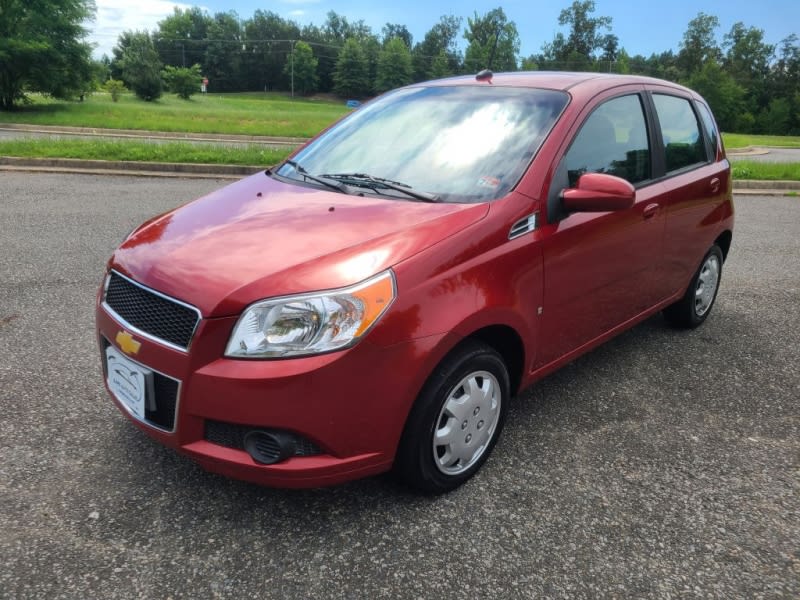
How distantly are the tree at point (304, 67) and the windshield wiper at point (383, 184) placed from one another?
104 metres

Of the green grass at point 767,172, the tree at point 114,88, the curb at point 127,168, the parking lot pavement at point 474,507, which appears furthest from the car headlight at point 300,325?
the tree at point 114,88

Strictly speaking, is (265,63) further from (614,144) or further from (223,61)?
(614,144)

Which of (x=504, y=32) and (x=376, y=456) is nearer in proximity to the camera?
(x=376, y=456)

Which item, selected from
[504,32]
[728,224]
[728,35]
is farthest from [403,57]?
Result: [728,224]

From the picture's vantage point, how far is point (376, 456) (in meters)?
2.25

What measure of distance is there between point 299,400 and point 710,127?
376cm

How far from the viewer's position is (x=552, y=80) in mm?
3279

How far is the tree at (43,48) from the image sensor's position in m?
25.7

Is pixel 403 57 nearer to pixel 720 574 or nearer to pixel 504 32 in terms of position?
pixel 504 32

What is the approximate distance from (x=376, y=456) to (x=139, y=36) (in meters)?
55.2

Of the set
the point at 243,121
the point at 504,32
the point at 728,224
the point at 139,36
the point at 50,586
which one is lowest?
the point at 50,586

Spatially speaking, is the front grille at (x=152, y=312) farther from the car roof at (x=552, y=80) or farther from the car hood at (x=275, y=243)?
the car roof at (x=552, y=80)

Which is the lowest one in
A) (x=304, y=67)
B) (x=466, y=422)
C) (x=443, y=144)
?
(x=466, y=422)

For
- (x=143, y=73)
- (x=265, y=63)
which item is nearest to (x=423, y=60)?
(x=265, y=63)
